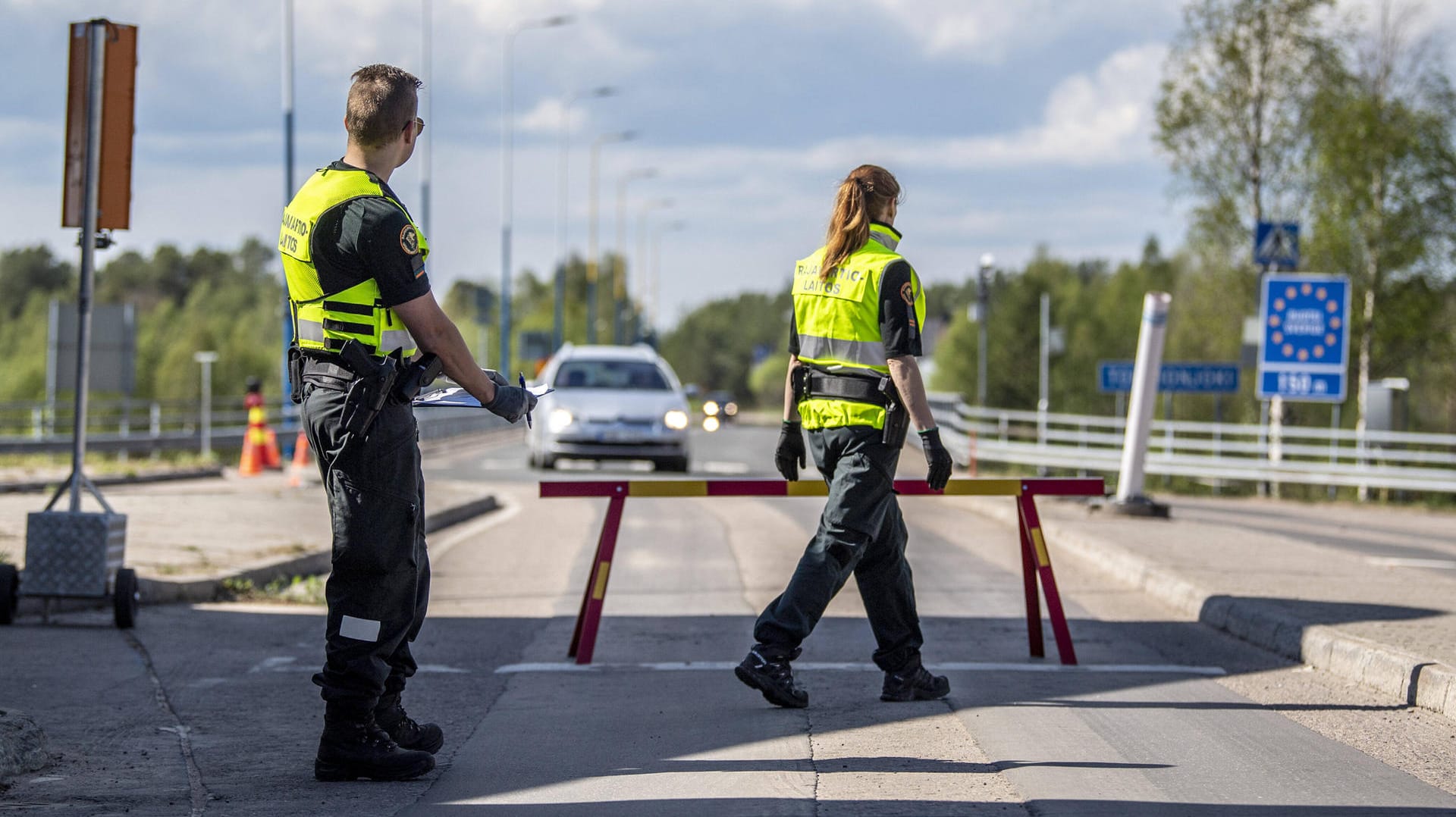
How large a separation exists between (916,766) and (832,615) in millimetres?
3742

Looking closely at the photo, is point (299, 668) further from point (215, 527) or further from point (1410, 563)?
point (1410, 563)

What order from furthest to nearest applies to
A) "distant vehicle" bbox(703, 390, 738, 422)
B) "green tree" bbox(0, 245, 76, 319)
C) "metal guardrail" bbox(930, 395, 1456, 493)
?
"green tree" bbox(0, 245, 76, 319) < "metal guardrail" bbox(930, 395, 1456, 493) < "distant vehicle" bbox(703, 390, 738, 422)

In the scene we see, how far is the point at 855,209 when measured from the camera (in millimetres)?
6016

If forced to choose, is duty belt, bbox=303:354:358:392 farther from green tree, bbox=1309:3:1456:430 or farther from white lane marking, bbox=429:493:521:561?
green tree, bbox=1309:3:1456:430

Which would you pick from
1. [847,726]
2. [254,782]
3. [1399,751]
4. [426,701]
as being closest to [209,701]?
[426,701]

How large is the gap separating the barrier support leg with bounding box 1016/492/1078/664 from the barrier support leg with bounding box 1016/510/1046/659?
3cm

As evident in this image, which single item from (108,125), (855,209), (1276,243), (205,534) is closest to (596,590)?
(855,209)

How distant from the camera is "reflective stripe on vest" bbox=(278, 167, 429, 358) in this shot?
15.1 ft

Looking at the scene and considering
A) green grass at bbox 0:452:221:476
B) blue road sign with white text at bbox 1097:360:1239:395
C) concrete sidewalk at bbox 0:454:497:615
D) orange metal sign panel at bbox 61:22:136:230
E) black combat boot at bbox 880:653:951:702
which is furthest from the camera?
blue road sign with white text at bbox 1097:360:1239:395

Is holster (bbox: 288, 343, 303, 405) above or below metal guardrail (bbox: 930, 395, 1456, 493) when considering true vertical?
above

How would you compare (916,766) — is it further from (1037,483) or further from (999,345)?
(999,345)

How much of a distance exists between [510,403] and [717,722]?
1.59 metres

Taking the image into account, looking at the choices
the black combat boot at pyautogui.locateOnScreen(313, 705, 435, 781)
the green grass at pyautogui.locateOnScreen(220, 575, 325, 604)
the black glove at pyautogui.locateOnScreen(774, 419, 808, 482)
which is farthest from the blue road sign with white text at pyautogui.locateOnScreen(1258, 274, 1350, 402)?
the black combat boot at pyautogui.locateOnScreen(313, 705, 435, 781)

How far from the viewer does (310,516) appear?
1370 centimetres
